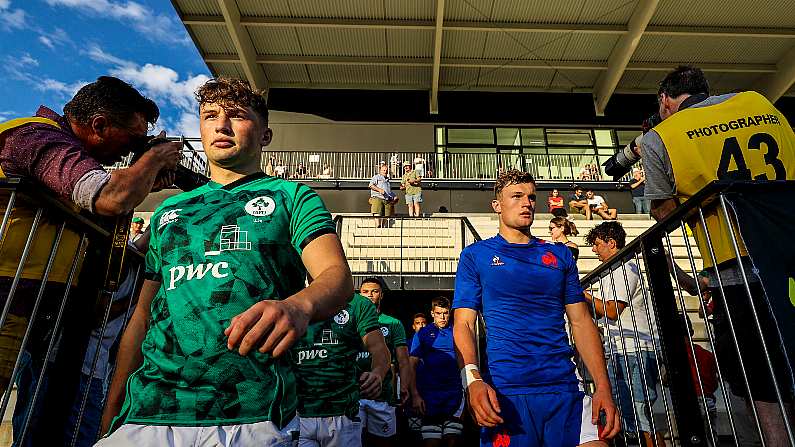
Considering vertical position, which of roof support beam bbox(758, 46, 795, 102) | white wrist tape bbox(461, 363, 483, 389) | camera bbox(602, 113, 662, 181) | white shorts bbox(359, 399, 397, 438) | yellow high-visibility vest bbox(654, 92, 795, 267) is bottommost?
white shorts bbox(359, 399, 397, 438)

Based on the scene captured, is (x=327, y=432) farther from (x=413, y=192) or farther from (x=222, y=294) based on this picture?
(x=413, y=192)

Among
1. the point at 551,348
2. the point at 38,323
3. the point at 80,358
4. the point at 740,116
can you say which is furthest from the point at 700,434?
the point at 38,323

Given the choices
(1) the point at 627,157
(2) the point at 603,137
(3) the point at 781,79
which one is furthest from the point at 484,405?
(3) the point at 781,79

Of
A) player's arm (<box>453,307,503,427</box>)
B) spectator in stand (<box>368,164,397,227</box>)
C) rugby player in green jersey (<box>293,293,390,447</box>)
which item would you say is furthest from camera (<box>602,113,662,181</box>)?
spectator in stand (<box>368,164,397,227</box>)

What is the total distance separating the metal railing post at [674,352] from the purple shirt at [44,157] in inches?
101

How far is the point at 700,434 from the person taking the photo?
80.0 inches

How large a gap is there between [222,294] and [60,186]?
0.95m

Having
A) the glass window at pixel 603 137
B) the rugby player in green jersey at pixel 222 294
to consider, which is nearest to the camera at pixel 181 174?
the rugby player in green jersey at pixel 222 294

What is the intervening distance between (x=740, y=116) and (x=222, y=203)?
2.64m

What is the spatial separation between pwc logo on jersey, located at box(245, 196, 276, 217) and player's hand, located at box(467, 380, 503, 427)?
4.74 feet

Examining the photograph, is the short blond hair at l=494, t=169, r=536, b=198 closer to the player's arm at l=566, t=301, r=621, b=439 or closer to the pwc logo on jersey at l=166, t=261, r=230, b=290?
the player's arm at l=566, t=301, r=621, b=439

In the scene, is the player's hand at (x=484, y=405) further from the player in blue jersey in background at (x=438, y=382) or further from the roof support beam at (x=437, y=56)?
the roof support beam at (x=437, y=56)

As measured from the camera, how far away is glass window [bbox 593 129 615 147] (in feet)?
59.3

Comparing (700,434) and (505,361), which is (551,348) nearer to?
(505,361)
